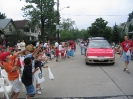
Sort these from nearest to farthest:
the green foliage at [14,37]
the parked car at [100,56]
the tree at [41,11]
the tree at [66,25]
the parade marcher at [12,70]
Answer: the parade marcher at [12,70], the parked car at [100,56], the green foliage at [14,37], the tree at [41,11], the tree at [66,25]

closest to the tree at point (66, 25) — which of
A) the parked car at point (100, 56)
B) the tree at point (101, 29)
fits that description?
the tree at point (101, 29)

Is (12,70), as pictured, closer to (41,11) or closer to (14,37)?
(14,37)

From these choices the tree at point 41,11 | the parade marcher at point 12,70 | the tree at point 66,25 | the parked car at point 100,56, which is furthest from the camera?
the tree at point 66,25

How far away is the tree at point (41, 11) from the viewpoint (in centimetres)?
4838

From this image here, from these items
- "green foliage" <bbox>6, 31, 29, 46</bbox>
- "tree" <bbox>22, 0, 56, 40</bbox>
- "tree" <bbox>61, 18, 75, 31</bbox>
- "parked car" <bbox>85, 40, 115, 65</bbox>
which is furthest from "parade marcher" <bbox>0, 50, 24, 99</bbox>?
"tree" <bbox>61, 18, 75, 31</bbox>

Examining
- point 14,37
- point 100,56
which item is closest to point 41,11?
point 14,37

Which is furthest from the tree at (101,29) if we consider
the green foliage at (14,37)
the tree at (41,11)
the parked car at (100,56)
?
the parked car at (100,56)

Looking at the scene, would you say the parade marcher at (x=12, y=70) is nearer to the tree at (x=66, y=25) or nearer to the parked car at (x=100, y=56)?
the parked car at (x=100, y=56)

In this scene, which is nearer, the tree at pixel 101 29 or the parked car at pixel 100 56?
the parked car at pixel 100 56

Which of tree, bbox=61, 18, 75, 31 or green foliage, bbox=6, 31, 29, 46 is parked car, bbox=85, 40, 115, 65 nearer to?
green foliage, bbox=6, 31, 29, 46

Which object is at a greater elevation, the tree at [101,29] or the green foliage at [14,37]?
the tree at [101,29]

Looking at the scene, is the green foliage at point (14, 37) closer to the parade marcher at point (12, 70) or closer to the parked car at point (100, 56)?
the parked car at point (100, 56)

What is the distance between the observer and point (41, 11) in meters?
49.0

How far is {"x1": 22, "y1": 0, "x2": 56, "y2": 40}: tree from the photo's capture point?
48.4 m
